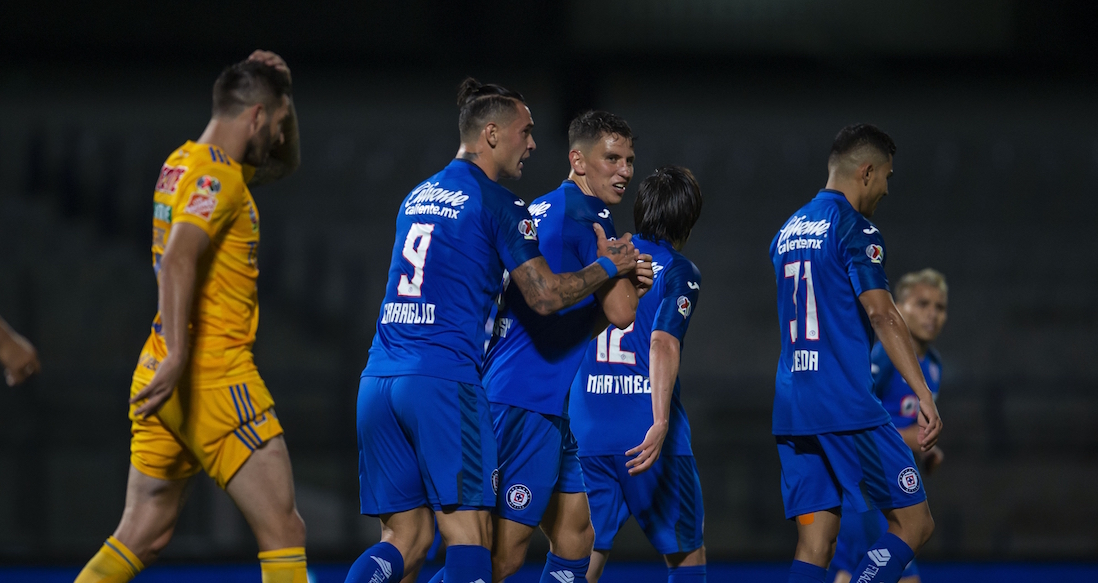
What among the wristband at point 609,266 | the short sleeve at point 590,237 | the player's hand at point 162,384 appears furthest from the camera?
the short sleeve at point 590,237

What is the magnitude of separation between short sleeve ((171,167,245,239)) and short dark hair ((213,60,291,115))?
277mm

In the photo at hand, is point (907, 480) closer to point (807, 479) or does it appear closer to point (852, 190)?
point (807, 479)

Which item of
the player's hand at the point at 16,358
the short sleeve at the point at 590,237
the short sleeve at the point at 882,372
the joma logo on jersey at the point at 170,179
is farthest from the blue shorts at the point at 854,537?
the player's hand at the point at 16,358

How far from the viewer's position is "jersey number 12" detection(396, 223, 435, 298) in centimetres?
350

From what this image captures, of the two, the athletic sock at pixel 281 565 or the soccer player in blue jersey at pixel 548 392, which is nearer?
the athletic sock at pixel 281 565

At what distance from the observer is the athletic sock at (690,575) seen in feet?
14.3

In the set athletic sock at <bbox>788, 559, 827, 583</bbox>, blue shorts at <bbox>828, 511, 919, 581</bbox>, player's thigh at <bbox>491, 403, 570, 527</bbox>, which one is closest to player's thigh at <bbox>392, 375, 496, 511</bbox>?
player's thigh at <bbox>491, 403, 570, 527</bbox>

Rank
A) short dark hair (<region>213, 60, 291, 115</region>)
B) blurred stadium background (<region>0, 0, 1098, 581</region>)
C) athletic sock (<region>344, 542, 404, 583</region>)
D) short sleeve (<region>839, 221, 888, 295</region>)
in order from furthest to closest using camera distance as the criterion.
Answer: blurred stadium background (<region>0, 0, 1098, 581</region>) < short sleeve (<region>839, 221, 888, 295</region>) < short dark hair (<region>213, 60, 291, 115</region>) < athletic sock (<region>344, 542, 404, 583</region>)

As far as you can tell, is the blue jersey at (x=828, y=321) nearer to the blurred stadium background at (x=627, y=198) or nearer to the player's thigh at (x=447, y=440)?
the player's thigh at (x=447, y=440)

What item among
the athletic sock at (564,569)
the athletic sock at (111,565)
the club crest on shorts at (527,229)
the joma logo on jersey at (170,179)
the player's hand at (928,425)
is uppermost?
the joma logo on jersey at (170,179)

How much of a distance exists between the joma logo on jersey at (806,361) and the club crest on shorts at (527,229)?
4.97 ft

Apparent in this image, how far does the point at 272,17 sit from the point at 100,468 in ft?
25.4

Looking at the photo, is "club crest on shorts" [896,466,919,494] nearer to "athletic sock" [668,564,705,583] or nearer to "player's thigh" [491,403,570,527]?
"athletic sock" [668,564,705,583]

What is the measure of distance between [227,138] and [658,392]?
1.86 metres
